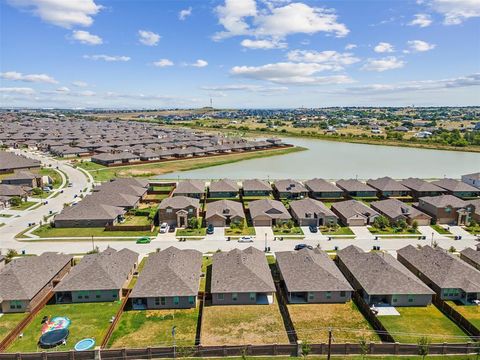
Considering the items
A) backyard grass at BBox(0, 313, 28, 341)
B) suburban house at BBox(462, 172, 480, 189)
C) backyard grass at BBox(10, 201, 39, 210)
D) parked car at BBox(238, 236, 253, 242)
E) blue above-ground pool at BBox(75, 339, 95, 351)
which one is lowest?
backyard grass at BBox(0, 313, 28, 341)

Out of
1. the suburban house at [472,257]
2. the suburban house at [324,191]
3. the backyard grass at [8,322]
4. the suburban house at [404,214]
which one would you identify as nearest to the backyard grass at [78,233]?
the backyard grass at [8,322]

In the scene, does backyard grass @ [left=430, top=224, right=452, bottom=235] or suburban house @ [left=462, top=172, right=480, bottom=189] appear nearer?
backyard grass @ [left=430, top=224, right=452, bottom=235]

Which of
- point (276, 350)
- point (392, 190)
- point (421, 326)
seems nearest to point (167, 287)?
point (276, 350)

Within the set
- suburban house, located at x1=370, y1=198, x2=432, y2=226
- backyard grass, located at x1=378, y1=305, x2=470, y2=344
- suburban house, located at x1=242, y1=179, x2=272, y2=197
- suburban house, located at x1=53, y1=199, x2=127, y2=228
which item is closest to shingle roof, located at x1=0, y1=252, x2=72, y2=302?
suburban house, located at x1=53, y1=199, x2=127, y2=228

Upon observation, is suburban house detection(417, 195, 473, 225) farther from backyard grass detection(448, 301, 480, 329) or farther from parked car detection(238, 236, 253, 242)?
parked car detection(238, 236, 253, 242)

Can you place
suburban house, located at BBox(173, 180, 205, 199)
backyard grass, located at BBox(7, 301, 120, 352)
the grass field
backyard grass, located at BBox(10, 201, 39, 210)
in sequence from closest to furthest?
backyard grass, located at BBox(7, 301, 120, 352)
backyard grass, located at BBox(10, 201, 39, 210)
suburban house, located at BBox(173, 180, 205, 199)
the grass field

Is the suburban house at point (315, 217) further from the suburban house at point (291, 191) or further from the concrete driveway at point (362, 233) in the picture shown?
the suburban house at point (291, 191)

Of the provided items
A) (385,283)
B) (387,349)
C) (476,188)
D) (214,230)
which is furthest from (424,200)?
(387,349)
